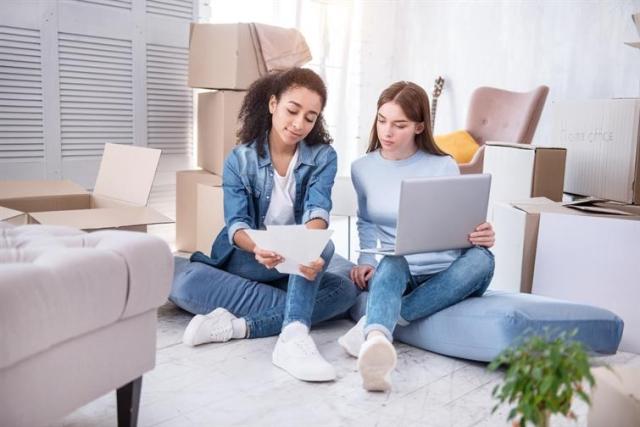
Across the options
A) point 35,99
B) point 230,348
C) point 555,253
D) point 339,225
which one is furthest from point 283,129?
point 339,225

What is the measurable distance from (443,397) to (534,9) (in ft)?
10.6

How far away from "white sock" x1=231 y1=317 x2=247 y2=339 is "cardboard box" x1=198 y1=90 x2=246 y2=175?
4.26 feet

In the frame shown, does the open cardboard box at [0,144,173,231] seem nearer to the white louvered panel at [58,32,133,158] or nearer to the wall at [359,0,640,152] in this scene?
the white louvered panel at [58,32,133,158]

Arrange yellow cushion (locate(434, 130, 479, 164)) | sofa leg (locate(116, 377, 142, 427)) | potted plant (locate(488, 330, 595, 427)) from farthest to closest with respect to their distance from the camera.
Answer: yellow cushion (locate(434, 130, 479, 164))
sofa leg (locate(116, 377, 142, 427))
potted plant (locate(488, 330, 595, 427))

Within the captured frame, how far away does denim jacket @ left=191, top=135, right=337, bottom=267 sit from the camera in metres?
1.97

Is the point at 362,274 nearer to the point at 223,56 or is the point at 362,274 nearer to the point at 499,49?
the point at 223,56

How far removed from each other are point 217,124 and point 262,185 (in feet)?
3.86

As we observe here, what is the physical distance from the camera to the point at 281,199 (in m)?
2.04

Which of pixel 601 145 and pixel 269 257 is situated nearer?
pixel 269 257

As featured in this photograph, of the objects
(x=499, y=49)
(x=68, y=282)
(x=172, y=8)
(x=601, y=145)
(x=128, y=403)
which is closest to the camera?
(x=68, y=282)

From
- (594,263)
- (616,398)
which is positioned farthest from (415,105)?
(616,398)

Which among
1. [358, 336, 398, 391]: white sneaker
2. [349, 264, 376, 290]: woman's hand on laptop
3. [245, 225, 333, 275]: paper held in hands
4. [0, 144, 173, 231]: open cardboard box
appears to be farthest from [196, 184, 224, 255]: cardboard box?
[358, 336, 398, 391]: white sneaker

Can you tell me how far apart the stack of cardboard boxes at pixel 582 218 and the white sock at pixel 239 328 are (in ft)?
3.06

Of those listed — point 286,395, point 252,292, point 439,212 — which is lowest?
point 286,395
